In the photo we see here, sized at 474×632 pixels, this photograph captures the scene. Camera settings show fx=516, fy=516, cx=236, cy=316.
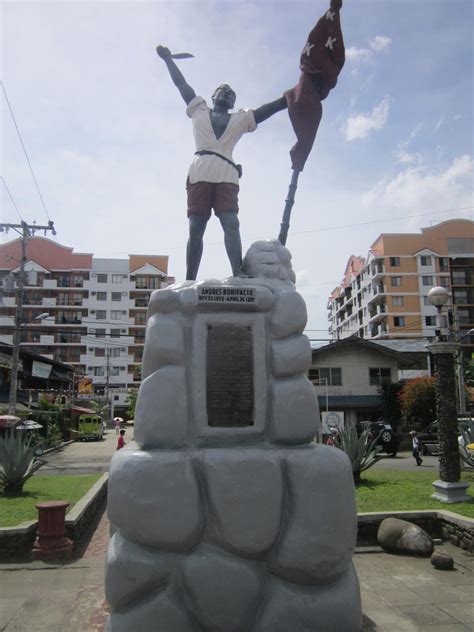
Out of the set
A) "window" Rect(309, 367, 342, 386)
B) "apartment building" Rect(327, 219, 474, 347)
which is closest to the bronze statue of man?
"window" Rect(309, 367, 342, 386)

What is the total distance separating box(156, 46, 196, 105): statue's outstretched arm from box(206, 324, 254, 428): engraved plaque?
9.81 ft

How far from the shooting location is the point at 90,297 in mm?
57062

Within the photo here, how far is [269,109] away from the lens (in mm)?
5691

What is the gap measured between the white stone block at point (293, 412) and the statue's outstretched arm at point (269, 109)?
3.12 metres

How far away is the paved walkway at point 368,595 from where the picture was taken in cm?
451

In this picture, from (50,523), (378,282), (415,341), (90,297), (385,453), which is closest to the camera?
(50,523)

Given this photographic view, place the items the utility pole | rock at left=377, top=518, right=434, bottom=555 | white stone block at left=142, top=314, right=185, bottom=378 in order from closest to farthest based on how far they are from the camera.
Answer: white stone block at left=142, top=314, right=185, bottom=378 → rock at left=377, top=518, right=434, bottom=555 → the utility pole

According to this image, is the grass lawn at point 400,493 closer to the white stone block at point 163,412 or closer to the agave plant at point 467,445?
the agave plant at point 467,445

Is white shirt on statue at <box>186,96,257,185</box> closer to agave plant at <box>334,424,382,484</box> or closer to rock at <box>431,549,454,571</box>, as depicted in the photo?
rock at <box>431,549,454,571</box>

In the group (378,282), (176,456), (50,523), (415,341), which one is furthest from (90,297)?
(176,456)

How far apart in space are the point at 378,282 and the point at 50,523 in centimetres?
4840

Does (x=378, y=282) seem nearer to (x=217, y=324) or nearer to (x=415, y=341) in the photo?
(x=415, y=341)

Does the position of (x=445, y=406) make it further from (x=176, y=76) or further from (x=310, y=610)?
(x=176, y=76)

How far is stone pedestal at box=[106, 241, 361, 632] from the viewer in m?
3.51
